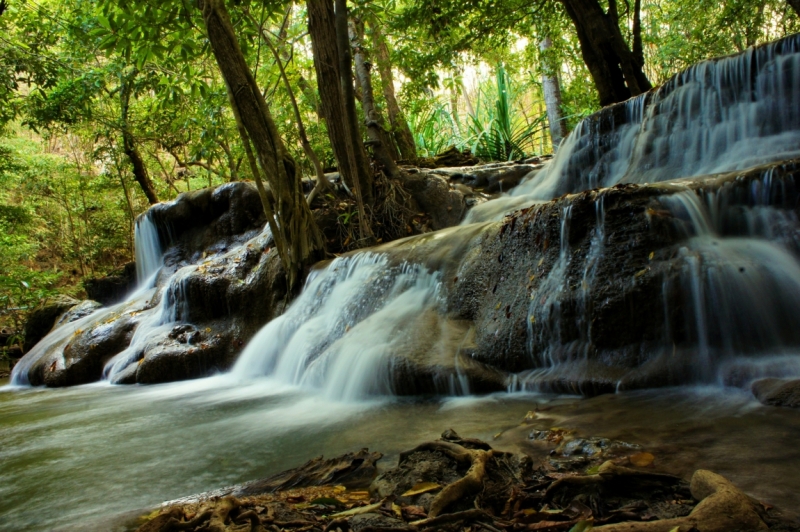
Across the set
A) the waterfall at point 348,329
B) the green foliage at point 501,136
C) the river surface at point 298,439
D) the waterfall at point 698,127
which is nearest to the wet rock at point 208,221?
the waterfall at point 348,329

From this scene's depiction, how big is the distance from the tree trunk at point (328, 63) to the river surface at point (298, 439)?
4408 mm

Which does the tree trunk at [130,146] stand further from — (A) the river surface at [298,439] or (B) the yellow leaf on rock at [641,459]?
(B) the yellow leaf on rock at [641,459]

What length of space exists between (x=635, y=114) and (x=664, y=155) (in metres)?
0.80

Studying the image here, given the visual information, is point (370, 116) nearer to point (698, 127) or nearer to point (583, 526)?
point (698, 127)

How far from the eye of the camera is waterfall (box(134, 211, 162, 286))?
10617 mm

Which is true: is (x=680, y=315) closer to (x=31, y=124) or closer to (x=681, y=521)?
(x=681, y=521)

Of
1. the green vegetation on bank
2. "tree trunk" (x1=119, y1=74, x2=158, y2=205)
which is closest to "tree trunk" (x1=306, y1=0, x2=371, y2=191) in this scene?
the green vegetation on bank

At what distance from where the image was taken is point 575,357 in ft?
11.2

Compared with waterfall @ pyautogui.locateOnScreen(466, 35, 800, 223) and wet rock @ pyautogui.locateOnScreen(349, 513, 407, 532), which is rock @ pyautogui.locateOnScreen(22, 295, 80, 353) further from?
wet rock @ pyautogui.locateOnScreen(349, 513, 407, 532)

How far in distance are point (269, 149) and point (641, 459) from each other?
5756 mm

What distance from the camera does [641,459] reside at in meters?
1.88

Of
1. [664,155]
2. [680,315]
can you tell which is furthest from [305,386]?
[664,155]

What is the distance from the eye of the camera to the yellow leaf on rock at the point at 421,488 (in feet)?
5.94

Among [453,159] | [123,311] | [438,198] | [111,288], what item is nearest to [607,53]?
[438,198]
